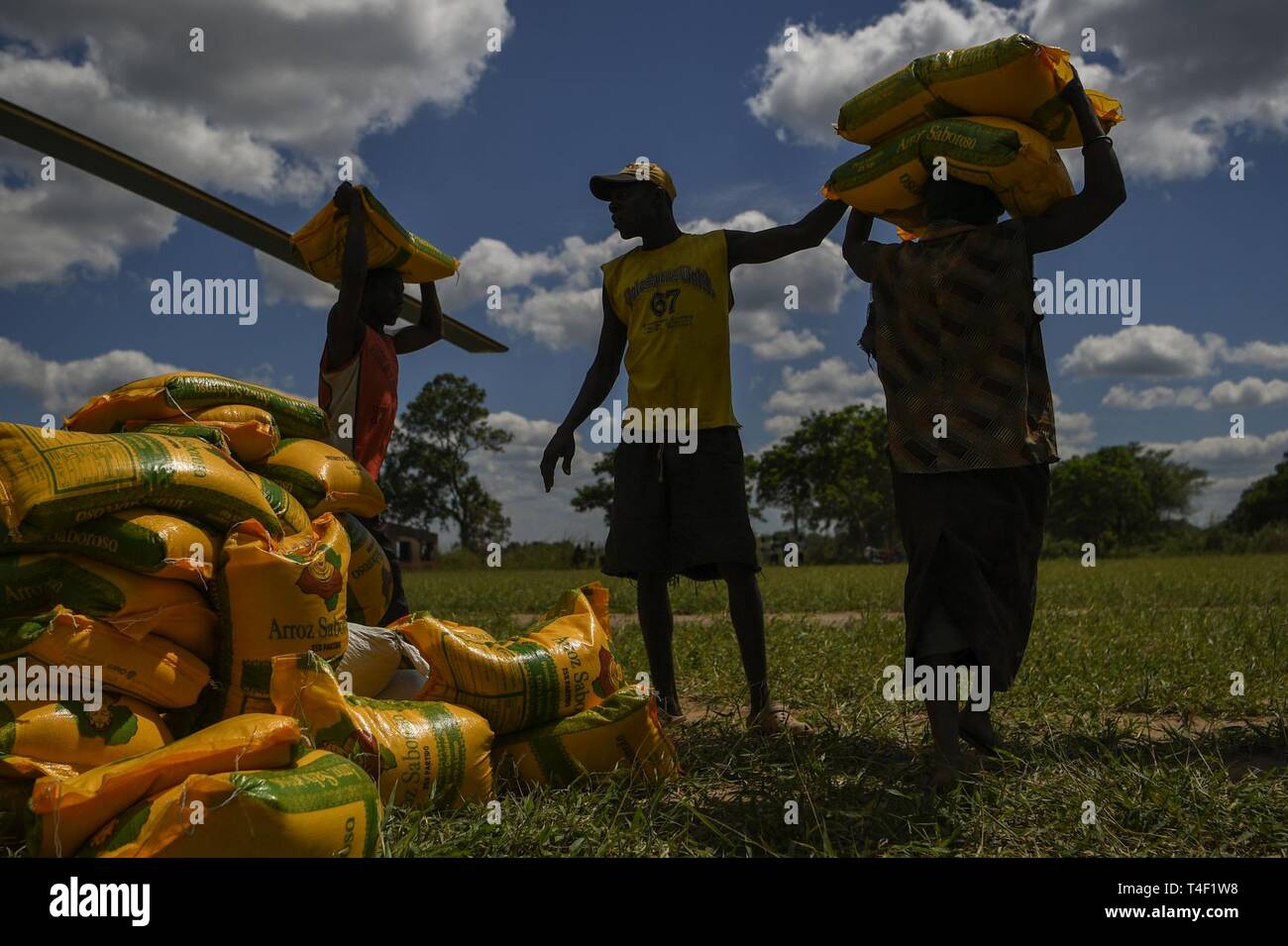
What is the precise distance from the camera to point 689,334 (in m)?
3.19

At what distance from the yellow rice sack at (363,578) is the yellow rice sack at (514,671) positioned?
45 cm

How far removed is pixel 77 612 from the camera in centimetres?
221

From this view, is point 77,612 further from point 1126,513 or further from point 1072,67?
point 1126,513

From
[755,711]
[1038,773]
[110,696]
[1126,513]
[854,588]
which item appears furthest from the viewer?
[1126,513]

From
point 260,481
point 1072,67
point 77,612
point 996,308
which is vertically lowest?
point 77,612

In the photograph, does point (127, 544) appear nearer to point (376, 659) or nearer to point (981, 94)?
point (376, 659)

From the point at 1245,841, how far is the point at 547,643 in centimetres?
173

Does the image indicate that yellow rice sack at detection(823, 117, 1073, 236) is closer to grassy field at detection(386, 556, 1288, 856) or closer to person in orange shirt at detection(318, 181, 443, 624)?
grassy field at detection(386, 556, 1288, 856)

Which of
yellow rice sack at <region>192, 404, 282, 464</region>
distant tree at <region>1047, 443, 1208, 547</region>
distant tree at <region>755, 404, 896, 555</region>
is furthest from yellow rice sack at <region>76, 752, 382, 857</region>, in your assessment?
distant tree at <region>1047, 443, 1208, 547</region>

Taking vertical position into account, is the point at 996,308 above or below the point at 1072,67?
below

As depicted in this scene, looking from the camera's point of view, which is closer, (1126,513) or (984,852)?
(984,852)

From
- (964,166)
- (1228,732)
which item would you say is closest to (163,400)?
(964,166)
